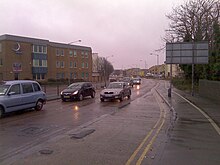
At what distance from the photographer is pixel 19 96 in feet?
48.4

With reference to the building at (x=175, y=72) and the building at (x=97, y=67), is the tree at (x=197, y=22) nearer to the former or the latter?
the building at (x=175, y=72)

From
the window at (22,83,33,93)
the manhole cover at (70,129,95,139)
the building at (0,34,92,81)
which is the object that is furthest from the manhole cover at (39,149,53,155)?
the building at (0,34,92,81)

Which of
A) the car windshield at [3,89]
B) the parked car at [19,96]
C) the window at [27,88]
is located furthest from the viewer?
the window at [27,88]

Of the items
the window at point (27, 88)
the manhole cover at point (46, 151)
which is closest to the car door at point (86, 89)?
the window at point (27, 88)

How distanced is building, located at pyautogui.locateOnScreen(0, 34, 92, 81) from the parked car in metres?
33.8

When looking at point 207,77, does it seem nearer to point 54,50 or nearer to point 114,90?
point 114,90

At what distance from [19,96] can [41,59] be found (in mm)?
50826

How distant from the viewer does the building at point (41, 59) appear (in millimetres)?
56406

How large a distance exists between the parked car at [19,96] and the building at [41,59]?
33.8m

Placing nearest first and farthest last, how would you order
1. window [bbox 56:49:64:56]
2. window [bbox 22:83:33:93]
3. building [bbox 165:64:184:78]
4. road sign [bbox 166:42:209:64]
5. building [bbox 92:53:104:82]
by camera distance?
window [bbox 22:83:33:93]
road sign [bbox 166:42:209:64]
window [bbox 56:49:64:56]
building [bbox 165:64:184:78]
building [bbox 92:53:104:82]

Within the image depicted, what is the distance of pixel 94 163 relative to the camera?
627 centimetres

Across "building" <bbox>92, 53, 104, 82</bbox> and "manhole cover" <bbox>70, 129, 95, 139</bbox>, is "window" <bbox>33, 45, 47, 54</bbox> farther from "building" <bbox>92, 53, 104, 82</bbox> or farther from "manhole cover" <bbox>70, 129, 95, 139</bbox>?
"manhole cover" <bbox>70, 129, 95, 139</bbox>

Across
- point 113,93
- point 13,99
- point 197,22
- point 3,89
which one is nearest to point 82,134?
point 13,99

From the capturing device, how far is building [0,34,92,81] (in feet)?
185
